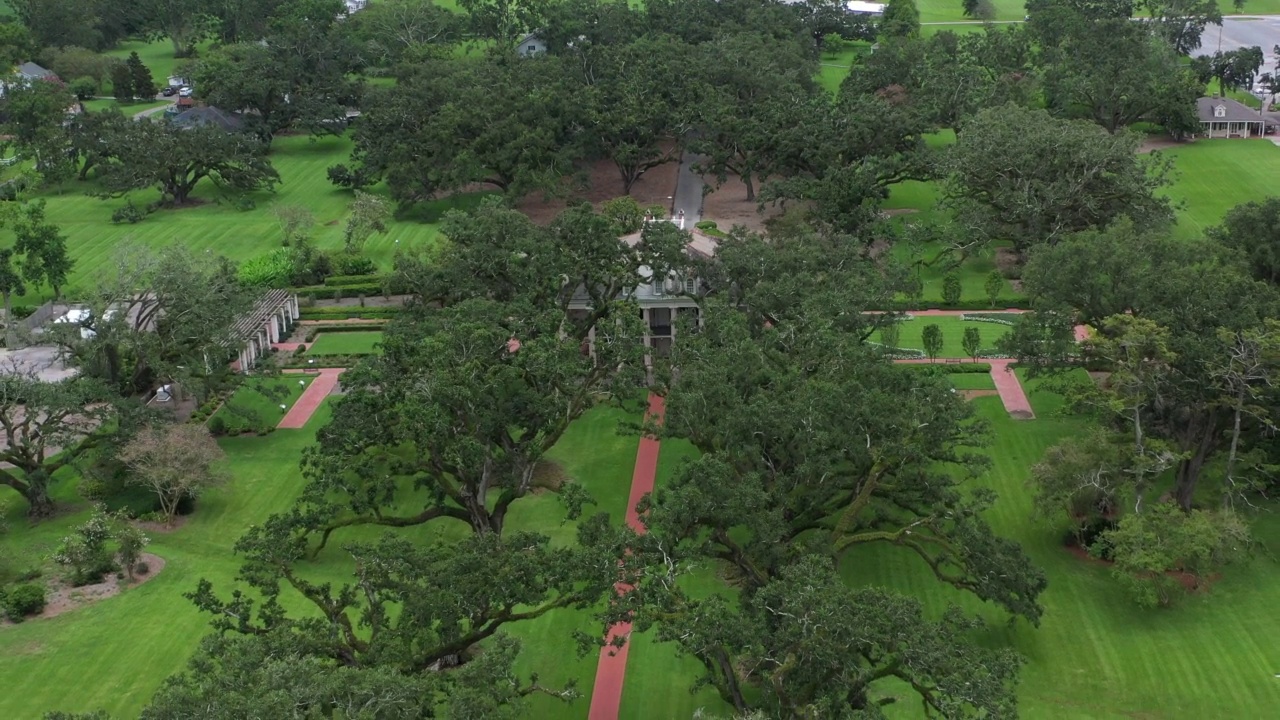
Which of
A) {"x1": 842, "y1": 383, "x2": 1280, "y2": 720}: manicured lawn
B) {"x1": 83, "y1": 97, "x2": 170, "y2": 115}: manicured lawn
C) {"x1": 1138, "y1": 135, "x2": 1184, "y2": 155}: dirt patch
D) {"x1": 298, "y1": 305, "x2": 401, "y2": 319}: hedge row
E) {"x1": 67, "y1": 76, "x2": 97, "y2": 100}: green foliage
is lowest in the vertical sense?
{"x1": 842, "y1": 383, "x2": 1280, "y2": 720}: manicured lawn

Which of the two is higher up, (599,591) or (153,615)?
(599,591)

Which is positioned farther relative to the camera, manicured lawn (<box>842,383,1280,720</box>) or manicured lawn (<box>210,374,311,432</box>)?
manicured lawn (<box>210,374,311,432</box>)

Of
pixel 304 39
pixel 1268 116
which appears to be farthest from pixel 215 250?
pixel 1268 116

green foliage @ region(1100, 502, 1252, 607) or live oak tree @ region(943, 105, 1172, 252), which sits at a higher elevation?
live oak tree @ region(943, 105, 1172, 252)

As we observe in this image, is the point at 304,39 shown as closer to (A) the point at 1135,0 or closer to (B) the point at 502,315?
(B) the point at 502,315

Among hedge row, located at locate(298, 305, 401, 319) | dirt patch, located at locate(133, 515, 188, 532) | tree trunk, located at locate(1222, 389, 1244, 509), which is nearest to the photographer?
tree trunk, located at locate(1222, 389, 1244, 509)

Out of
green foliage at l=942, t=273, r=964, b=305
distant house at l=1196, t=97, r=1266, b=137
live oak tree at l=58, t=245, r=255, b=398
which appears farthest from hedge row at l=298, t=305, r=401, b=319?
distant house at l=1196, t=97, r=1266, b=137

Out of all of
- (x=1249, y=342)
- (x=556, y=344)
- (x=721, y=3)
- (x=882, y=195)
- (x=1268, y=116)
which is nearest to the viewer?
(x=1249, y=342)

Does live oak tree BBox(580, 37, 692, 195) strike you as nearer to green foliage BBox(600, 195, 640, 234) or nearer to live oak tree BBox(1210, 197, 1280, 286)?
green foliage BBox(600, 195, 640, 234)
